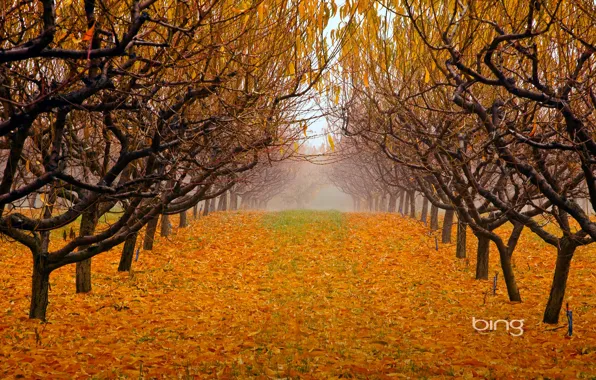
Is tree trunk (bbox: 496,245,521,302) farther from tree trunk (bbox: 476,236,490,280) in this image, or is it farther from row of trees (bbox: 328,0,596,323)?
tree trunk (bbox: 476,236,490,280)

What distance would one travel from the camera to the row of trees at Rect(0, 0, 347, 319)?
4.54 metres

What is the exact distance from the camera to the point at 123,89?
6.28 m

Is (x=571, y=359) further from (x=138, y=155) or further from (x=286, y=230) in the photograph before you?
(x=286, y=230)

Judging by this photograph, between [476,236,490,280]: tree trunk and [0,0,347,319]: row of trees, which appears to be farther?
[476,236,490,280]: tree trunk

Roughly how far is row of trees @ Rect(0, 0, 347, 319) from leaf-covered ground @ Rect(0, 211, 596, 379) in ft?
5.25

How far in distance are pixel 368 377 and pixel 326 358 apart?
110cm

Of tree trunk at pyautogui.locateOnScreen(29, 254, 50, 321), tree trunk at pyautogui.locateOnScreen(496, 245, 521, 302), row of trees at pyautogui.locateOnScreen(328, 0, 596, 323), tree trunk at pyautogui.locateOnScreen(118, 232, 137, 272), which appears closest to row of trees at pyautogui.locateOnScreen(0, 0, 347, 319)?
tree trunk at pyautogui.locateOnScreen(29, 254, 50, 321)

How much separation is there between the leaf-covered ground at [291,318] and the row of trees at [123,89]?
160cm

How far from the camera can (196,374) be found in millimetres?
6418

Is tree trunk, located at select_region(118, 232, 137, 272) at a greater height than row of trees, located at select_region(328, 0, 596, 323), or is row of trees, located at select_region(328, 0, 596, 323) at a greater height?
row of trees, located at select_region(328, 0, 596, 323)

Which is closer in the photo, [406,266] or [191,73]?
[191,73]

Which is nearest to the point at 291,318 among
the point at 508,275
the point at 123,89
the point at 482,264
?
the point at 508,275

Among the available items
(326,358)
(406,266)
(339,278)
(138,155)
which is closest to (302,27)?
(138,155)

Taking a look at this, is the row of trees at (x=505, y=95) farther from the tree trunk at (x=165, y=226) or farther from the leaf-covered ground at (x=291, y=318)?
the tree trunk at (x=165, y=226)
